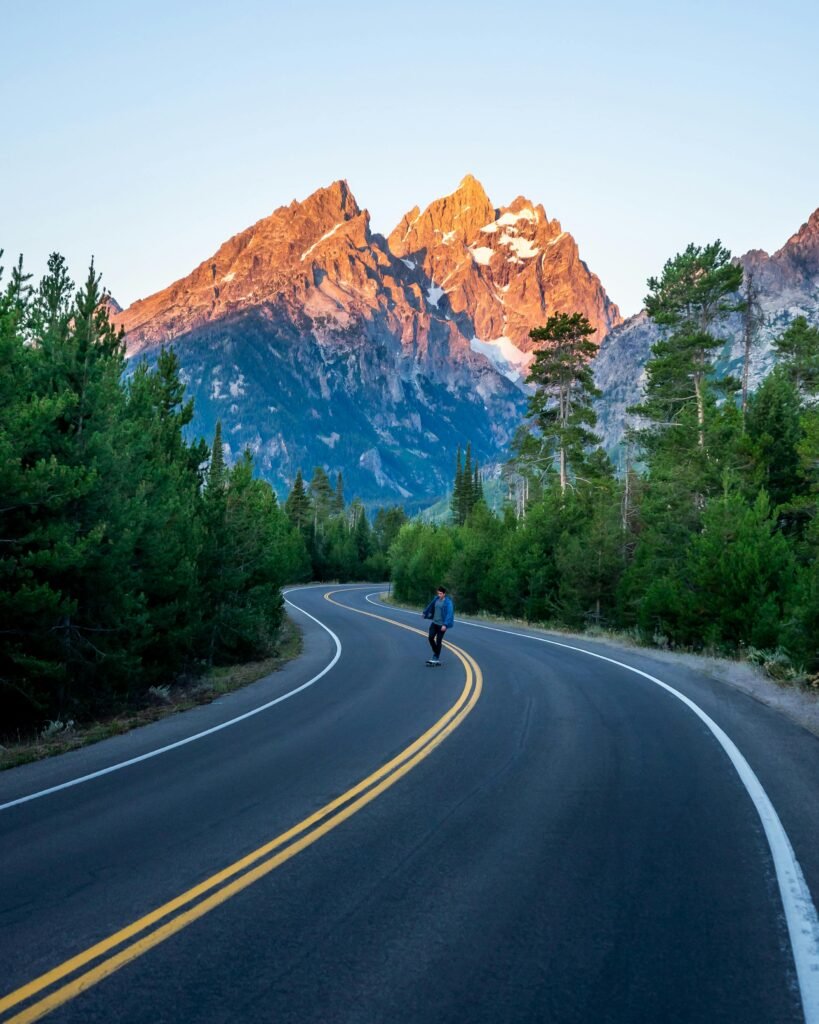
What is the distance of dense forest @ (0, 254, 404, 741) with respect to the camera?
1135 centimetres

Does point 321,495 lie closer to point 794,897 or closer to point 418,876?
point 418,876

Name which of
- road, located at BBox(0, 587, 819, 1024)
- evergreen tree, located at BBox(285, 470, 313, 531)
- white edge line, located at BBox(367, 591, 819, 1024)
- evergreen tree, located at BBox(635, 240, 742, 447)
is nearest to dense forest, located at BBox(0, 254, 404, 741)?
road, located at BBox(0, 587, 819, 1024)

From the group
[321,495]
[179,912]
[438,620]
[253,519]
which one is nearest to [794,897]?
[179,912]

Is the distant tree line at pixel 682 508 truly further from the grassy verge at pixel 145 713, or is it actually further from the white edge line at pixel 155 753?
the grassy verge at pixel 145 713

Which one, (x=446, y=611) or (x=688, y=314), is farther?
(x=688, y=314)

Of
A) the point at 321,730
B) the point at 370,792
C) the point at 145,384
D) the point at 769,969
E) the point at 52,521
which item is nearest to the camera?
the point at 769,969

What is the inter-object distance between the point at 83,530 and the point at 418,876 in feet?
31.9

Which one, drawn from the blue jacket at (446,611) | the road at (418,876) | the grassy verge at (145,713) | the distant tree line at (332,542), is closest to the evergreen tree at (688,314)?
the blue jacket at (446,611)

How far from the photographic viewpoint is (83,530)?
1281 centimetres

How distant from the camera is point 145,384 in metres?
18.7

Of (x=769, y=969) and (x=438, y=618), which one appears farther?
(x=438, y=618)

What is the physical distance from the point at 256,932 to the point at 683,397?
3436 cm

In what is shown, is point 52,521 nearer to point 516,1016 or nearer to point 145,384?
point 145,384

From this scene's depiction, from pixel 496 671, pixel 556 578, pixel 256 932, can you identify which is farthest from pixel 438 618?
pixel 556 578
